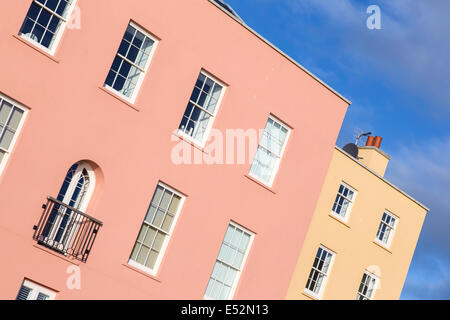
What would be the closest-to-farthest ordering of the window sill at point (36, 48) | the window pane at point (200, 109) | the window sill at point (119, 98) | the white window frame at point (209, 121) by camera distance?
the window sill at point (36, 48) < the window sill at point (119, 98) < the white window frame at point (209, 121) < the window pane at point (200, 109)

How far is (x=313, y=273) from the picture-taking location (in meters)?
22.9

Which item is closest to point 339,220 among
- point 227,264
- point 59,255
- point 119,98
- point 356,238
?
point 356,238

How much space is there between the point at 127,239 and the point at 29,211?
9.49ft

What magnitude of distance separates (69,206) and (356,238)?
13.3 meters

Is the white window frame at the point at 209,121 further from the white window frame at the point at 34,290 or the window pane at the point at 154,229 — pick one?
the white window frame at the point at 34,290

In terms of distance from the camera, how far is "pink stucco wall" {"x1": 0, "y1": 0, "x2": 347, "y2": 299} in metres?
14.7

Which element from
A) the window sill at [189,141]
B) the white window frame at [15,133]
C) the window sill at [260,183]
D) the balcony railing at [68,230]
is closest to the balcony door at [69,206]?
the balcony railing at [68,230]

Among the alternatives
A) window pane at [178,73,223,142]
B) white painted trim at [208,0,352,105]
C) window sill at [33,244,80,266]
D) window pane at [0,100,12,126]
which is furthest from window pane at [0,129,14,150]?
white painted trim at [208,0,352,105]

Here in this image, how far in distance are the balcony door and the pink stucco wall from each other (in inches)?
12.3

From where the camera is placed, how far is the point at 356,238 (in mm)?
24375

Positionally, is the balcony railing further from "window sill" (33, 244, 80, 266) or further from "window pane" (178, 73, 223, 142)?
"window pane" (178, 73, 223, 142)

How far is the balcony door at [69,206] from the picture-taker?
15.3m
